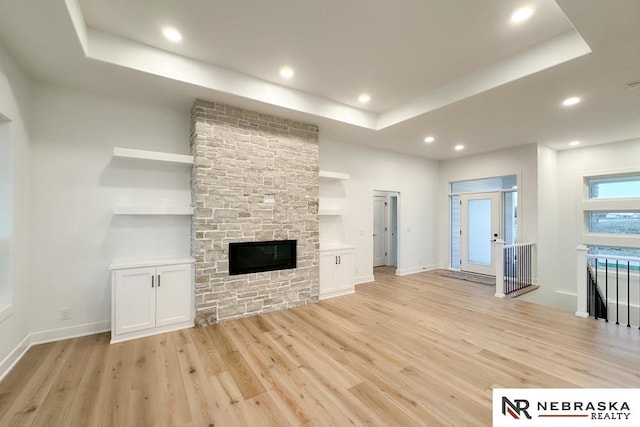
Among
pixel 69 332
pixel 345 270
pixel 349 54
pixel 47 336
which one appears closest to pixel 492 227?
pixel 345 270

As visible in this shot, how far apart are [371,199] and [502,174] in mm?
3221

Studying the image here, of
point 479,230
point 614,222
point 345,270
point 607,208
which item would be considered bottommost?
point 345,270

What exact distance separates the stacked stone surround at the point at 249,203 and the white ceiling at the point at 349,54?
357 mm

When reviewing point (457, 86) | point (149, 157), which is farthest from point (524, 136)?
point (149, 157)

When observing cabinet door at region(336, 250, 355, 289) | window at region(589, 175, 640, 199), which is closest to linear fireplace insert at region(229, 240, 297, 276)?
cabinet door at region(336, 250, 355, 289)

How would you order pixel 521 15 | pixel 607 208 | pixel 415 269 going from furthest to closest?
pixel 415 269
pixel 607 208
pixel 521 15

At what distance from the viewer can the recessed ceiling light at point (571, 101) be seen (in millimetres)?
3546

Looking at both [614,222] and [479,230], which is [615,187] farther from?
[479,230]

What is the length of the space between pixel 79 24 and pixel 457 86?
4.33 meters

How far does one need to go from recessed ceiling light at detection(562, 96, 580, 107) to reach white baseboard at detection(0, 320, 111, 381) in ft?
22.5

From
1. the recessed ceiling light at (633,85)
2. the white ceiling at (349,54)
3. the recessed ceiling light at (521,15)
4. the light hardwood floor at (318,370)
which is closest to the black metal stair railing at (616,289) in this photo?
the light hardwood floor at (318,370)

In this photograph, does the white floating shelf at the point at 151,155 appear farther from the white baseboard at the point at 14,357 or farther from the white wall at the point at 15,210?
the white baseboard at the point at 14,357

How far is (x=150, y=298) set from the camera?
129 inches

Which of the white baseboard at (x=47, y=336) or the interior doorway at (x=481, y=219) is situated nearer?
the white baseboard at (x=47, y=336)
